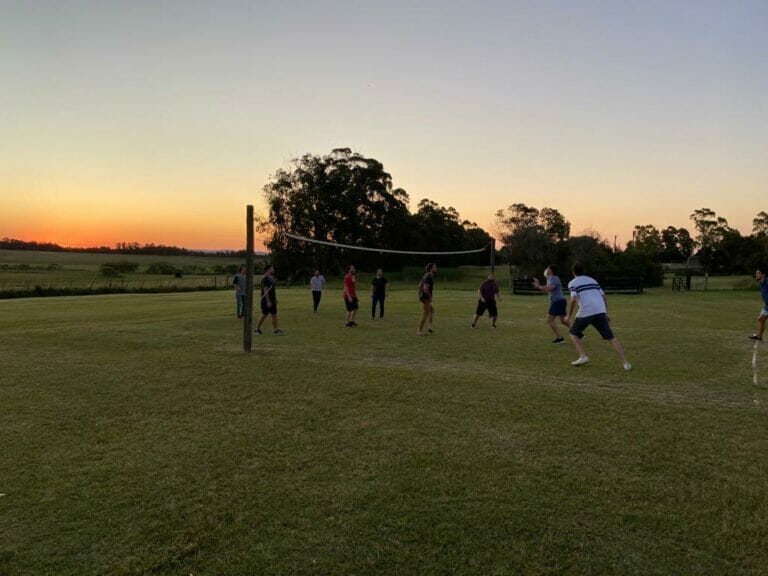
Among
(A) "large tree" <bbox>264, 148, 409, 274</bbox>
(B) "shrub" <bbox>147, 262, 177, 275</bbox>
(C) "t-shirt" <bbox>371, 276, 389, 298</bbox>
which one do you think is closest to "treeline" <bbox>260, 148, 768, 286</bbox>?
(A) "large tree" <bbox>264, 148, 409, 274</bbox>

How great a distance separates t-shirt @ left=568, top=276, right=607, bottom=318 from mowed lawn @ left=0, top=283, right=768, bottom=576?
1.04 m

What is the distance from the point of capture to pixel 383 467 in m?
4.56

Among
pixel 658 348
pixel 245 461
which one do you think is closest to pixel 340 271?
pixel 658 348

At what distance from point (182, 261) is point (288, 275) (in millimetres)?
39607

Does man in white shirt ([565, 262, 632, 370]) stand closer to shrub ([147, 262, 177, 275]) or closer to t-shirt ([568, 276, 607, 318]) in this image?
t-shirt ([568, 276, 607, 318])

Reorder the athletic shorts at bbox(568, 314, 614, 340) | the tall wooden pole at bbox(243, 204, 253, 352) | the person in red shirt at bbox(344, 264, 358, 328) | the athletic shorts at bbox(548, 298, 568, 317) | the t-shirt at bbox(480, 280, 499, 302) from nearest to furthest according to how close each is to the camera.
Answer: the athletic shorts at bbox(568, 314, 614, 340), the tall wooden pole at bbox(243, 204, 253, 352), the athletic shorts at bbox(548, 298, 568, 317), the t-shirt at bbox(480, 280, 499, 302), the person in red shirt at bbox(344, 264, 358, 328)

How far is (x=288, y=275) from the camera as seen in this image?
57.6 m

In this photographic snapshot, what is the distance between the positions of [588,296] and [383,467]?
5.58 m

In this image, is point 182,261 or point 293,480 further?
point 182,261

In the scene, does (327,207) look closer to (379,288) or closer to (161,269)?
(161,269)

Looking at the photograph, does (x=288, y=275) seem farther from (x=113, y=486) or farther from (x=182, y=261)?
(x=113, y=486)

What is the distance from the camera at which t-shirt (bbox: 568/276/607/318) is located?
342 inches

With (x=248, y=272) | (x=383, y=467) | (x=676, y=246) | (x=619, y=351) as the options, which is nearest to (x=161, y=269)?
(x=248, y=272)

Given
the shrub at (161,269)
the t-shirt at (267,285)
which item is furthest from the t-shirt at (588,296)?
the shrub at (161,269)
